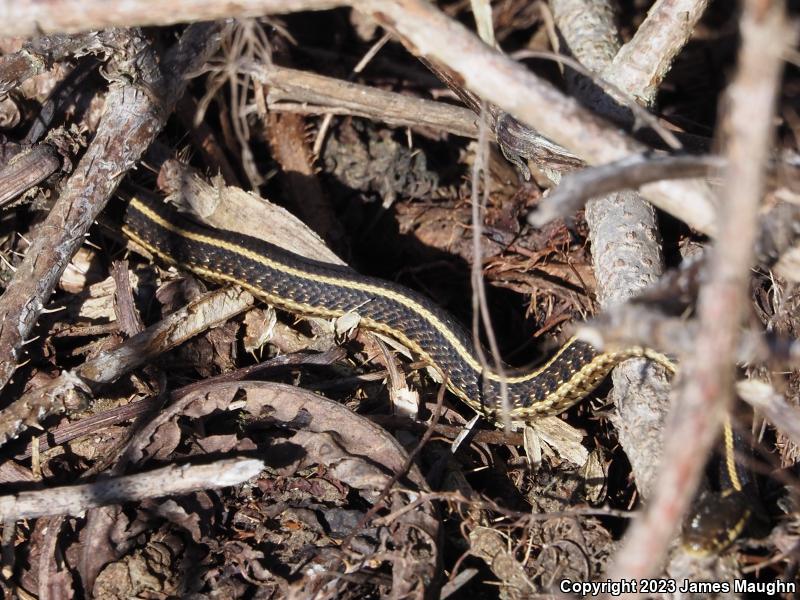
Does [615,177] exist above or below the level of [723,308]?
above

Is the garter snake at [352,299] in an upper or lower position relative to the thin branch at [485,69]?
lower

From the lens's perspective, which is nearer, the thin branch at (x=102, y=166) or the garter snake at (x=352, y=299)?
the thin branch at (x=102, y=166)

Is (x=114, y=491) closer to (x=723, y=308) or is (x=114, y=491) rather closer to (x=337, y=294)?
(x=337, y=294)

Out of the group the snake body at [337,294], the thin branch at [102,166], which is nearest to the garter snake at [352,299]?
the snake body at [337,294]

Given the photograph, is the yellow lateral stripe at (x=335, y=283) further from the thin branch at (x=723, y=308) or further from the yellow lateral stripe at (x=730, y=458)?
the thin branch at (x=723, y=308)

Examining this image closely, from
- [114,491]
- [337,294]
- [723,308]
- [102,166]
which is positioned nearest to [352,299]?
[337,294]

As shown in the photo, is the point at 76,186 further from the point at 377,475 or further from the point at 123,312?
the point at 377,475

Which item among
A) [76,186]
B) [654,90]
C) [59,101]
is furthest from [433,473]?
[59,101]

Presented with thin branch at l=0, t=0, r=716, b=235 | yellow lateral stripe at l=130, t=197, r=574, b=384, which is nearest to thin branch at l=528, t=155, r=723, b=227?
thin branch at l=0, t=0, r=716, b=235
